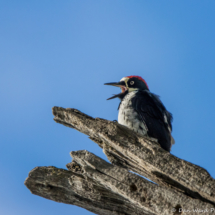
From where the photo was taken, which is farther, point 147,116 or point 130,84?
point 130,84

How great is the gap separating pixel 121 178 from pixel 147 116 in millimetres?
2116

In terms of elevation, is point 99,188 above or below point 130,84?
below

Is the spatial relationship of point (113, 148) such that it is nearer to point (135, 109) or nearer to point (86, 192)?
point (86, 192)

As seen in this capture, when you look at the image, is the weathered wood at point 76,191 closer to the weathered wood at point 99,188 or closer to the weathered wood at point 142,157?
the weathered wood at point 99,188

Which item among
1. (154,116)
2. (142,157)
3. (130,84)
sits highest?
(130,84)

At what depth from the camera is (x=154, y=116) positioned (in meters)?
6.18

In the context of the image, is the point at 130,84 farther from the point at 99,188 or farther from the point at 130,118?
the point at 99,188

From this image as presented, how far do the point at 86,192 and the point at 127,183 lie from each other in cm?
74

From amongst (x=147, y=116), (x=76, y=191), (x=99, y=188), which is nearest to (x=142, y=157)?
(x=99, y=188)

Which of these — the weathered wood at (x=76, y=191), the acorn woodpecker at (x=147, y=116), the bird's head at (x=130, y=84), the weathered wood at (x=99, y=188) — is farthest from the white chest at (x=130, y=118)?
the weathered wood at (x=76, y=191)

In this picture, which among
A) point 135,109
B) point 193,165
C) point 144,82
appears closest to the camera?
point 193,165

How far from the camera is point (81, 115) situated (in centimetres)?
495

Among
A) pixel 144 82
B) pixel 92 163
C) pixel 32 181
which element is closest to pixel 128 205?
pixel 92 163

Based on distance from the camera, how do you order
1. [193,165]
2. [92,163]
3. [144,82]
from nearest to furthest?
[193,165] → [92,163] → [144,82]
